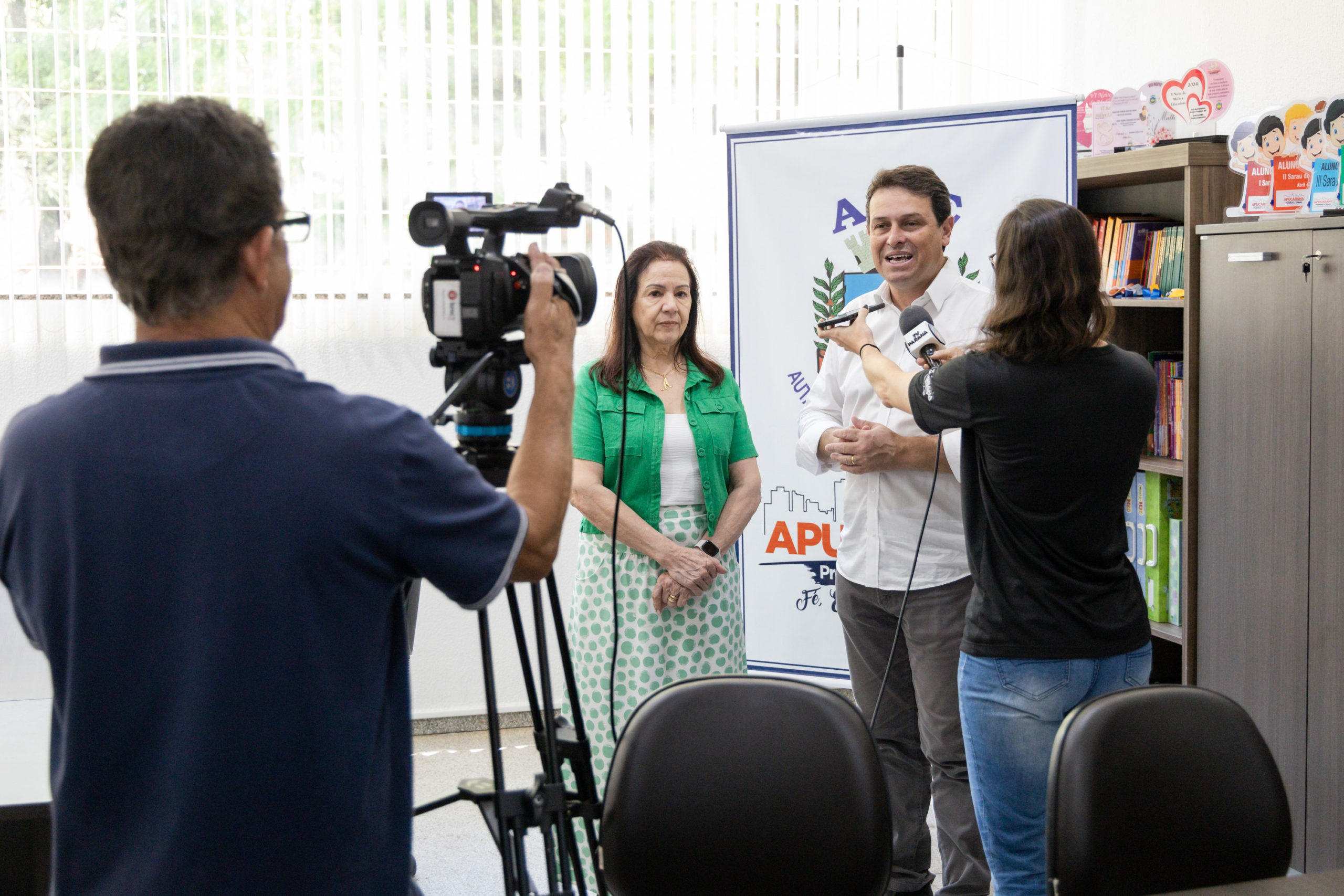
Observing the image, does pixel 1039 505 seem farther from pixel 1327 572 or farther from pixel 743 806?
pixel 1327 572

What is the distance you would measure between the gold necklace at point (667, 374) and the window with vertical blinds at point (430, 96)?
1.37 m

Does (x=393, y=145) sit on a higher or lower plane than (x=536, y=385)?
higher

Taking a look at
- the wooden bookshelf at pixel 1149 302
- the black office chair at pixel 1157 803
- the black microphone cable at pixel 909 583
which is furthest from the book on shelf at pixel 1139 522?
the black office chair at pixel 1157 803

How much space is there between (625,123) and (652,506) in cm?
196

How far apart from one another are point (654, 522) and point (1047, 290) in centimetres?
106

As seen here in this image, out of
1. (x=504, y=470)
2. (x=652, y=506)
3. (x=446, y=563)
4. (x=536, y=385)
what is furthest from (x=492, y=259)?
(x=652, y=506)

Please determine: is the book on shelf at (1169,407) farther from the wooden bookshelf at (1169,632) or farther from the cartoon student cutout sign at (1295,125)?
the cartoon student cutout sign at (1295,125)

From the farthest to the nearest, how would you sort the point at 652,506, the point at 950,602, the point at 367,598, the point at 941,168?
the point at 941,168, the point at 652,506, the point at 950,602, the point at 367,598

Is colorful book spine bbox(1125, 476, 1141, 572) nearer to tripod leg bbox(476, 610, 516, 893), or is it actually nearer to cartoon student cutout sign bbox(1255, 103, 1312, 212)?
cartoon student cutout sign bbox(1255, 103, 1312, 212)

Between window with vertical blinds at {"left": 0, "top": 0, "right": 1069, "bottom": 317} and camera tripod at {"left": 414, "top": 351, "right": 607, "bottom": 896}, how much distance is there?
268cm

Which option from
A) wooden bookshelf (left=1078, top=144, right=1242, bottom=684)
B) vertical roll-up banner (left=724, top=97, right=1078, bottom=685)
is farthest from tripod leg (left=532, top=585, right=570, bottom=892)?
wooden bookshelf (left=1078, top=144, right=1242, bottom=684)

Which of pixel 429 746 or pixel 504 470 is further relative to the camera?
pixel 429 746

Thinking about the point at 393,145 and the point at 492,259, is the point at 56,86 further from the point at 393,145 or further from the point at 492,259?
the point at 492,259

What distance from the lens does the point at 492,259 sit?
1.29 metres
